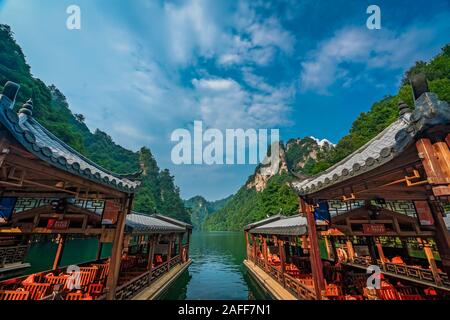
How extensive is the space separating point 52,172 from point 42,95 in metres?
53.7

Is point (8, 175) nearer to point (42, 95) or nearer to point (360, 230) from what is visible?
point (360, 230)

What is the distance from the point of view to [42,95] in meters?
42.8

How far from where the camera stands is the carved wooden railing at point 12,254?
39.7 feet

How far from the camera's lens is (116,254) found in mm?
6965

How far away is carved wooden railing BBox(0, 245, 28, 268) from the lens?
1210cm

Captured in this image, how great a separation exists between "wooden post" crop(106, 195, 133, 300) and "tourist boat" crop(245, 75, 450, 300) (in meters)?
5.99

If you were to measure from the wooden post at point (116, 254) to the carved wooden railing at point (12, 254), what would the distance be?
1039 cm

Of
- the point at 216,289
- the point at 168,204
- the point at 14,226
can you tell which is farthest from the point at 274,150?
the point at 14,226

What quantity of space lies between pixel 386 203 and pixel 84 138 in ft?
278

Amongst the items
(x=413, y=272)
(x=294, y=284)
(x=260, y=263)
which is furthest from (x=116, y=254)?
(x=413, y=272)

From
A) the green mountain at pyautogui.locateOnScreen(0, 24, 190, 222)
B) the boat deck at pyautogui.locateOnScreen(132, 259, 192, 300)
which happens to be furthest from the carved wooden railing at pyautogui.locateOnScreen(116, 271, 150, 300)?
the green mountain at pyautogui.locateOnScreen(0, 24, 190, 222)

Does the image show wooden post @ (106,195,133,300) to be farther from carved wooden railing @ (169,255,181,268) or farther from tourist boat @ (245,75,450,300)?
carved wooden railing @ (169,255,181,268)

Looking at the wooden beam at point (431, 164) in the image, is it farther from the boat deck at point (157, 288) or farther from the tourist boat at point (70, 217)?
the boat deck at point (157, 288)

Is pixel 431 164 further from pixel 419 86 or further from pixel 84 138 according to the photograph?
pixel 84 138
